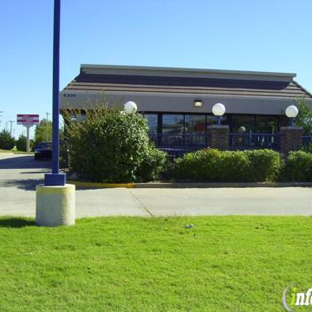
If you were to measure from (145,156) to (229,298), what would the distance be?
32.3ft

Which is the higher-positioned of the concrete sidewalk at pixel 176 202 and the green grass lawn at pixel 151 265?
the concrete sidewalk at pixel 176 202

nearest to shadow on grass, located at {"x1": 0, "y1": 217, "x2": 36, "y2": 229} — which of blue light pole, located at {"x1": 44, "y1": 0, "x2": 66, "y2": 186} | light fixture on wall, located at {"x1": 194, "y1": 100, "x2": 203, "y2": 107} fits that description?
blue light pole, located at {"x1": 44, "y1": 0, "x2": 66, "y2": 186}

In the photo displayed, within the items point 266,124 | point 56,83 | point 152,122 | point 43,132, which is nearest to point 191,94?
point 152,122

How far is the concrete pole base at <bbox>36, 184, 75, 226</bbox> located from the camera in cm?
705

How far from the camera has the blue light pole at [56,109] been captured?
7320 millimetres

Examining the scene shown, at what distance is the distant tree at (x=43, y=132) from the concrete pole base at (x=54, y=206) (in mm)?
65453

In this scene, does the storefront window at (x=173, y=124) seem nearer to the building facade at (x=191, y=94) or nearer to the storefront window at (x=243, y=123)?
the building facade at (x=191, y=94)

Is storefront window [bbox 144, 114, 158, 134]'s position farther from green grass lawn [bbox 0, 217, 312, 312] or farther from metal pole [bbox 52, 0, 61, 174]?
green grass lawn [bbox 0, 217, 312, 312]

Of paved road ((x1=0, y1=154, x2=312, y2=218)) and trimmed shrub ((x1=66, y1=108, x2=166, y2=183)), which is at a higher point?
trimmed shrub ((x1=66, y1=108, x2=166, y2=183))

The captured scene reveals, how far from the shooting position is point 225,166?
1423cm

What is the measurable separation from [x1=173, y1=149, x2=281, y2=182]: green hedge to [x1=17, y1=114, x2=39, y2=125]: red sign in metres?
61.1

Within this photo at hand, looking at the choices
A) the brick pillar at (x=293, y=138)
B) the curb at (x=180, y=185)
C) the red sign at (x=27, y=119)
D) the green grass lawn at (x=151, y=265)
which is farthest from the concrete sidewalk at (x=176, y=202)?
the red sign at (x=27, y=119)

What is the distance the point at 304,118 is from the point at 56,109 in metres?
15.8

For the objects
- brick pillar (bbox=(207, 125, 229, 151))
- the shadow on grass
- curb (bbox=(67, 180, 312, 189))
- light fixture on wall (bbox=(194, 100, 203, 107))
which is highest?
light fixture on wall (bbox=(194, 100, 203, 107))
